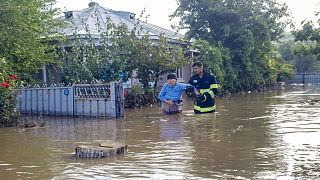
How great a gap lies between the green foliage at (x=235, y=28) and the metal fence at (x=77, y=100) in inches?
554

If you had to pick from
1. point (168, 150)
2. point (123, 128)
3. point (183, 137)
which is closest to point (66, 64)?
point (123, 128)

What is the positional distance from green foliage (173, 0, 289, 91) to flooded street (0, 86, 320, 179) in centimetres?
1707

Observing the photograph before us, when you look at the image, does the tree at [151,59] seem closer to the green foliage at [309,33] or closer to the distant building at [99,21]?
the distant building at [99,21]

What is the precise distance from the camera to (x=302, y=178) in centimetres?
643

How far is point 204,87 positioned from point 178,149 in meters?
3.64

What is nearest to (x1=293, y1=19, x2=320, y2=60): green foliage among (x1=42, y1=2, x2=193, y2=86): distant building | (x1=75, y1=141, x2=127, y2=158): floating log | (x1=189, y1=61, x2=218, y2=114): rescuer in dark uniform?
(x1=42, y1=2, x2=193, y2=86): distant building

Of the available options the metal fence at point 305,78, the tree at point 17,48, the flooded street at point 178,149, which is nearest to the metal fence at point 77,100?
the tree at point 17,48

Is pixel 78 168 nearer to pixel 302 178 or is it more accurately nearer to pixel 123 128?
pixel 302 178

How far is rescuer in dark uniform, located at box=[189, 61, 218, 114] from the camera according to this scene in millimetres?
12242

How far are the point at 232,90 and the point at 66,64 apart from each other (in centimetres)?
1506

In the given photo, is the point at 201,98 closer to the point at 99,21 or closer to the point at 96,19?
the point at 99,21

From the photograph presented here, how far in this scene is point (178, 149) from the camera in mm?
8984

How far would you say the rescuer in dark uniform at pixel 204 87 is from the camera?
1224 cm

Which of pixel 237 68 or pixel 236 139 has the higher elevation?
pixel 237 68
